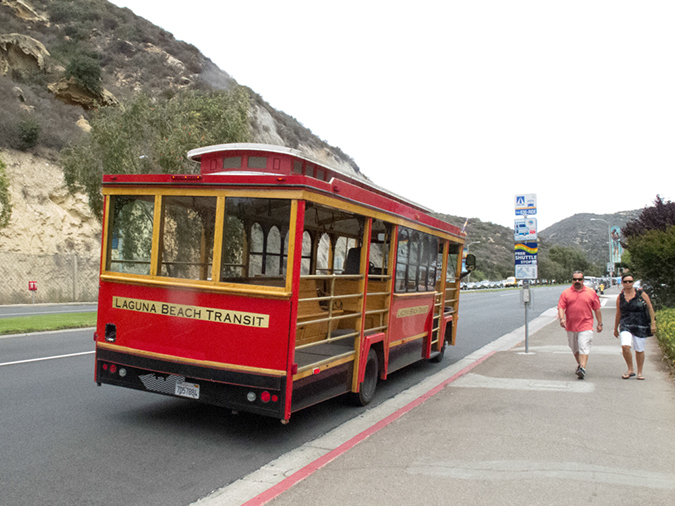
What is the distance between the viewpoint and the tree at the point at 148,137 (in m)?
17.3

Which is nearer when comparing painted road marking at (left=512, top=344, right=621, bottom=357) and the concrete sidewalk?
the concrete sidewalk

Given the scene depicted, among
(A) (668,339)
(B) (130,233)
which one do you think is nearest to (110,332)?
(B) (130,233)

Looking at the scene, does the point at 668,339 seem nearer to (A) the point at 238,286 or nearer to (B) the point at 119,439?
(A) the point at 238,286

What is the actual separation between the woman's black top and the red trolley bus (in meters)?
4.31

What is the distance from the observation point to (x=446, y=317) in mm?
10867

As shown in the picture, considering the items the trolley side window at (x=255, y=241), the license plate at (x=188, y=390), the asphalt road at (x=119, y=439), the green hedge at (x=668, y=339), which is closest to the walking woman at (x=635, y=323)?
the green hedge at (x=668, y=339)

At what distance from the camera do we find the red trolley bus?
17.4ft

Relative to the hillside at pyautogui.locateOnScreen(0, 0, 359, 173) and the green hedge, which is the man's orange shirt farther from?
the hillside at pyautogui.locateOnScreen(0, 0, 359, 173)

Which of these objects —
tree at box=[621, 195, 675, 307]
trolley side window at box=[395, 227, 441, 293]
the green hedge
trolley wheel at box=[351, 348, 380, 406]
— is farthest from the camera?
tree at box=[621, 195, 675, 307]

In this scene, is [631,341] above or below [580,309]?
below

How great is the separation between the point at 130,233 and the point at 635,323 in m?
7.55

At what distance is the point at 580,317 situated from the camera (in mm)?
8992

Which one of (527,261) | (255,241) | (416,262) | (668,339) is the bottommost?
(668,339)

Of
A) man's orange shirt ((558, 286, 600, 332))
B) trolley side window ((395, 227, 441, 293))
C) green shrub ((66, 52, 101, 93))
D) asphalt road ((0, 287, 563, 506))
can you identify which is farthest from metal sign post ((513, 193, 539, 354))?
green shrub ((66, 52, 101, 93))
